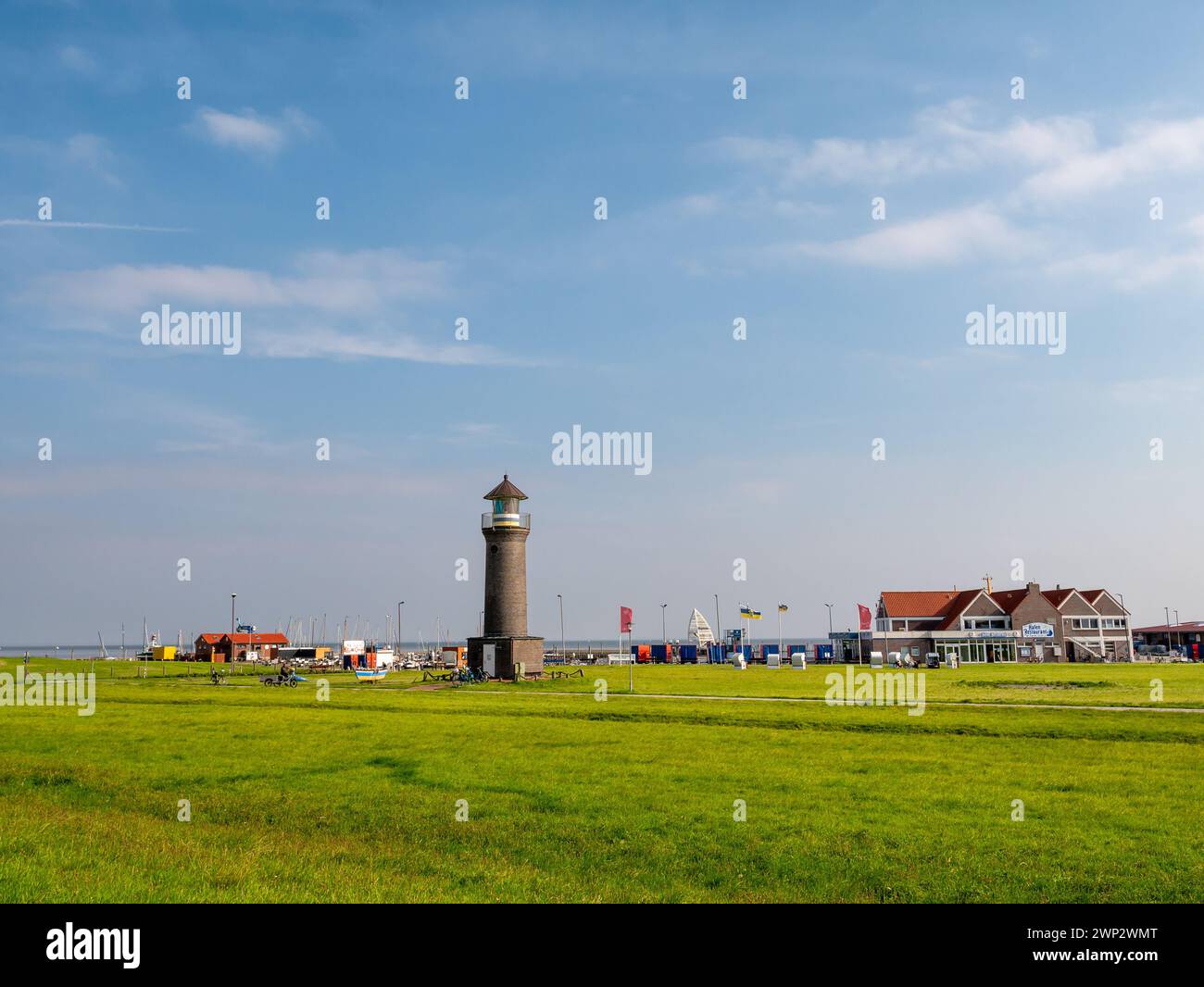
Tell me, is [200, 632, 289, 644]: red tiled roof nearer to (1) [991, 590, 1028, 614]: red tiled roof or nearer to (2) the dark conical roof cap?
(2) the dark conical roof cap

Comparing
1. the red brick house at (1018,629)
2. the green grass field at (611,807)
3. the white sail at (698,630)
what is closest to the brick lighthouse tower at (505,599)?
the green grass field at (611,807)

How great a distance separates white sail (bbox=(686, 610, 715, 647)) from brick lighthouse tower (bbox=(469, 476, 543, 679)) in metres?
107

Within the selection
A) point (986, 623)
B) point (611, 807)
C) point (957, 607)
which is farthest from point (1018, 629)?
point (611, 807)

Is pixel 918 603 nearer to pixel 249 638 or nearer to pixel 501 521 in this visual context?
pixel 501 521

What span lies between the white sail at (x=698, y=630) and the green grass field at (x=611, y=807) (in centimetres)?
13851

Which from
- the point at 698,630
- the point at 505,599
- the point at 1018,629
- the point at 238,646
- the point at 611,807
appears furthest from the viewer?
the point at 698,630

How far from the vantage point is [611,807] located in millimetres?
Result: 20609

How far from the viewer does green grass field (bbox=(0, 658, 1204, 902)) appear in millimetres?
14273

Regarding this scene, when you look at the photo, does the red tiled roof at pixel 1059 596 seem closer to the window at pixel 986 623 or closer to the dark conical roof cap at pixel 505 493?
the window at pixel 986 623

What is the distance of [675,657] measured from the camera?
147750 millimetres

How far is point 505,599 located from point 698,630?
110439 millimetres

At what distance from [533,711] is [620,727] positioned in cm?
928

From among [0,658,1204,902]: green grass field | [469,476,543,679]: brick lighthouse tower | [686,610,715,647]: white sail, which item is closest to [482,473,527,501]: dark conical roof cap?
[469,476,543,679]: brick lighthouse tower

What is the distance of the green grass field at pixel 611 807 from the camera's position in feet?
46.8
